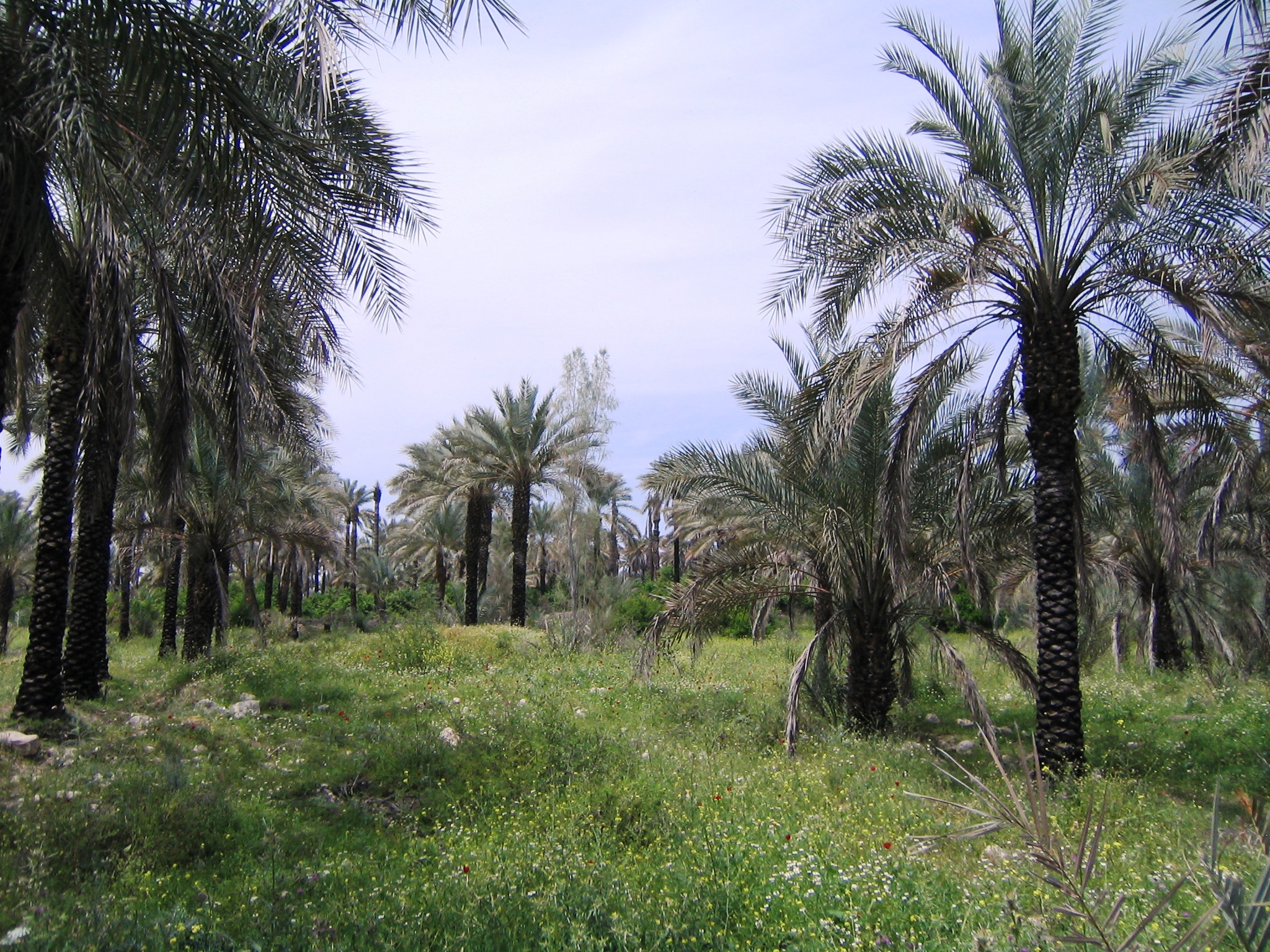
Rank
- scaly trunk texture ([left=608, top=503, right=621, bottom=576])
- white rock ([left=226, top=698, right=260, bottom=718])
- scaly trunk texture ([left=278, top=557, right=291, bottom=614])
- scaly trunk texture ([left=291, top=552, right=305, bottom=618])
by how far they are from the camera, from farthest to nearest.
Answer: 1. scaly trunk texture ([left=608, top=503, right=621, bottom=576])
2. scaly trunk texture ([left=278, top=557, right=291, bottom=614])
3. scaly trunk texture ([left=291, top=552, right=305, bottom=618])
4. white rock ([left=226, top=698, right=260, bottom=718])

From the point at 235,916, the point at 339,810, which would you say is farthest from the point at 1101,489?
the point at 235,916

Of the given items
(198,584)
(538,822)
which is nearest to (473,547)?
(198,584)

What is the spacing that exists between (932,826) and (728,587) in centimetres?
450

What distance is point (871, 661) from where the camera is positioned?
10.4 metres

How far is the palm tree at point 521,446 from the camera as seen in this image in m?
23.8

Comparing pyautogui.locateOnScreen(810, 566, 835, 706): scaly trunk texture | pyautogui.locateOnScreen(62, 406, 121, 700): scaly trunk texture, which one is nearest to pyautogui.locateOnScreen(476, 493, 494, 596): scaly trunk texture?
pyautogui.locateOnScreen(62, 406, 121, 700): scaly trunk texture

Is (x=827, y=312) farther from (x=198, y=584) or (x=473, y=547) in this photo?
(x=473, y=547)

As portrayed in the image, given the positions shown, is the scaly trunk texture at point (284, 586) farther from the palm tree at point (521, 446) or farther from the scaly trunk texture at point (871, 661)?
the scaly trunk texture at point (871, 661)

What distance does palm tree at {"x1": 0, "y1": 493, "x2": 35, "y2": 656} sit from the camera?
86.3 feet

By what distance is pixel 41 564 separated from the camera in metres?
9.68

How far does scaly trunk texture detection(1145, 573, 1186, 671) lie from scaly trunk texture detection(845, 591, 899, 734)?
7416 mm

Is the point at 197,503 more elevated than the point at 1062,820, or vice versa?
the point at 197,503

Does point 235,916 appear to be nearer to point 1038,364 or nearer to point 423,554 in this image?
point 1038,364

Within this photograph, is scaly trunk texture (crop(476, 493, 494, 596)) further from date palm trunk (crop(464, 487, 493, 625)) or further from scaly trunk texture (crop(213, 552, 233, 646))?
scaly trunk texture (crop(213, 552, 233, 646))
